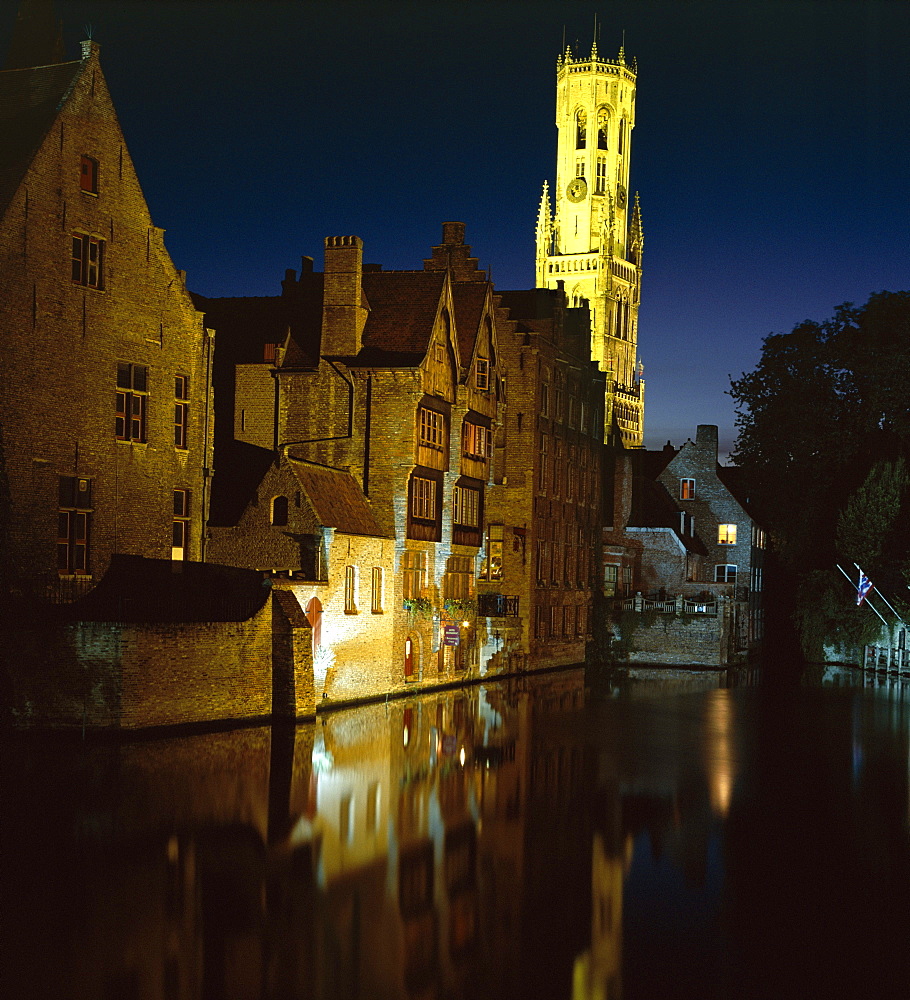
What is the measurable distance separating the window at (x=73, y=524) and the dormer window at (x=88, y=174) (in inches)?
315

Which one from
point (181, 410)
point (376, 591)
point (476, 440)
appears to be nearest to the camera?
point (181, 410)

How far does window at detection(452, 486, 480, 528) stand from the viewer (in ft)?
175

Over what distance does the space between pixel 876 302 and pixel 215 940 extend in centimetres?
6588

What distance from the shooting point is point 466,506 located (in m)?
54.5

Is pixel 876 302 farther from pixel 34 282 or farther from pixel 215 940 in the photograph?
pixel 215 940

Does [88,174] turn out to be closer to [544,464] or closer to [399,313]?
[399,313]

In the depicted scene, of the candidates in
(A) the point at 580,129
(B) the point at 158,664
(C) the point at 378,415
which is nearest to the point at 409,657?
(C) the point at 378,415

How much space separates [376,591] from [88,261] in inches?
581

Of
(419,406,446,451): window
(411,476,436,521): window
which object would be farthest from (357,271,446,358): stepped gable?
(411,476,436,521): window

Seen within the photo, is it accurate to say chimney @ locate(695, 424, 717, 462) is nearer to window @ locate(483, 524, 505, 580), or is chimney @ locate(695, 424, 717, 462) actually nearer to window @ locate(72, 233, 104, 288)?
window @ locate(483, 524, 505, 580)

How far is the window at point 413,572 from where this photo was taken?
4838cm

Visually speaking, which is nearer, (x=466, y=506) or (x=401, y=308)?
(x=401, y=308)

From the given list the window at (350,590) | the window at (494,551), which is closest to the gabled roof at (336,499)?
the window at (350,590)

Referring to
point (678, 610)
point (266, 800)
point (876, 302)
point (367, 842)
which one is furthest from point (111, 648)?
point (876, 302)
